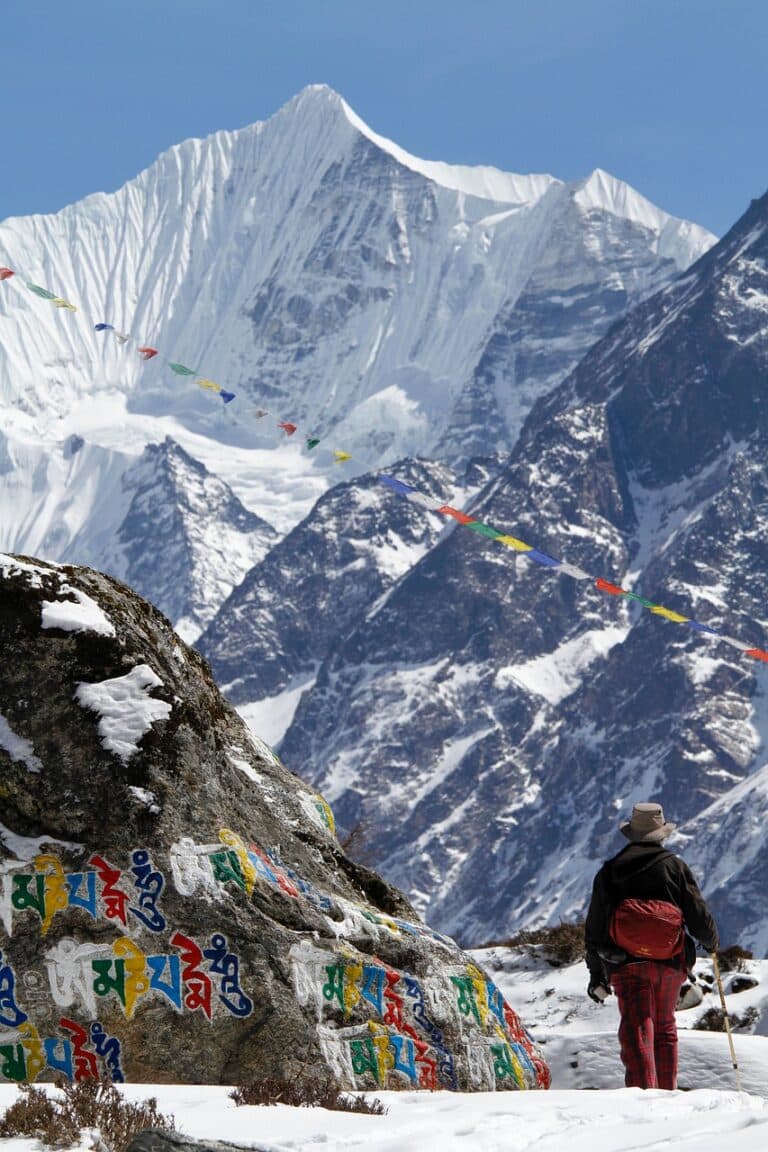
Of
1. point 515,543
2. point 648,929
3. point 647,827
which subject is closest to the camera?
point 648,929

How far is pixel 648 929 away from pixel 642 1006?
53cm

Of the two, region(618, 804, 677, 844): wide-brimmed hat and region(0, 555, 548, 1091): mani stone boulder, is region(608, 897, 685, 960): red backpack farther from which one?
region(0, 555, 548, 1091): mani stone boulder

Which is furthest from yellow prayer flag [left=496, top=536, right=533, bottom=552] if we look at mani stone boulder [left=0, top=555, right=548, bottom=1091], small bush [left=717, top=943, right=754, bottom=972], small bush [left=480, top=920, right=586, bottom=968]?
mani stone boulder [left=0, top=555, right=548, bottom=1091]

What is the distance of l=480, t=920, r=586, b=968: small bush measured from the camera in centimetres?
2428

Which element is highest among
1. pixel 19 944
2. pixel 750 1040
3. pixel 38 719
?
pixel 38 719

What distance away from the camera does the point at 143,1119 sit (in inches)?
406

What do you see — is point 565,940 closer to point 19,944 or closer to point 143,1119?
point 19,944

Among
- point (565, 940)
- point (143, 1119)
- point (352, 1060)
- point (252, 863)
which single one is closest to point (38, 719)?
point (252, 863)

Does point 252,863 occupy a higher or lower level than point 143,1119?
higher

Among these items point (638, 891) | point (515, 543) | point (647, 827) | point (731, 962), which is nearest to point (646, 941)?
point (638, 891)

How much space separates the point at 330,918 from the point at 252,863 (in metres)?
0.92

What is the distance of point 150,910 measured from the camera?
1380 centimetres

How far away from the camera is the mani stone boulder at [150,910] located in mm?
13609

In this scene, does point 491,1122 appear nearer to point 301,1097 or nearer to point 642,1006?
point 301,1097
